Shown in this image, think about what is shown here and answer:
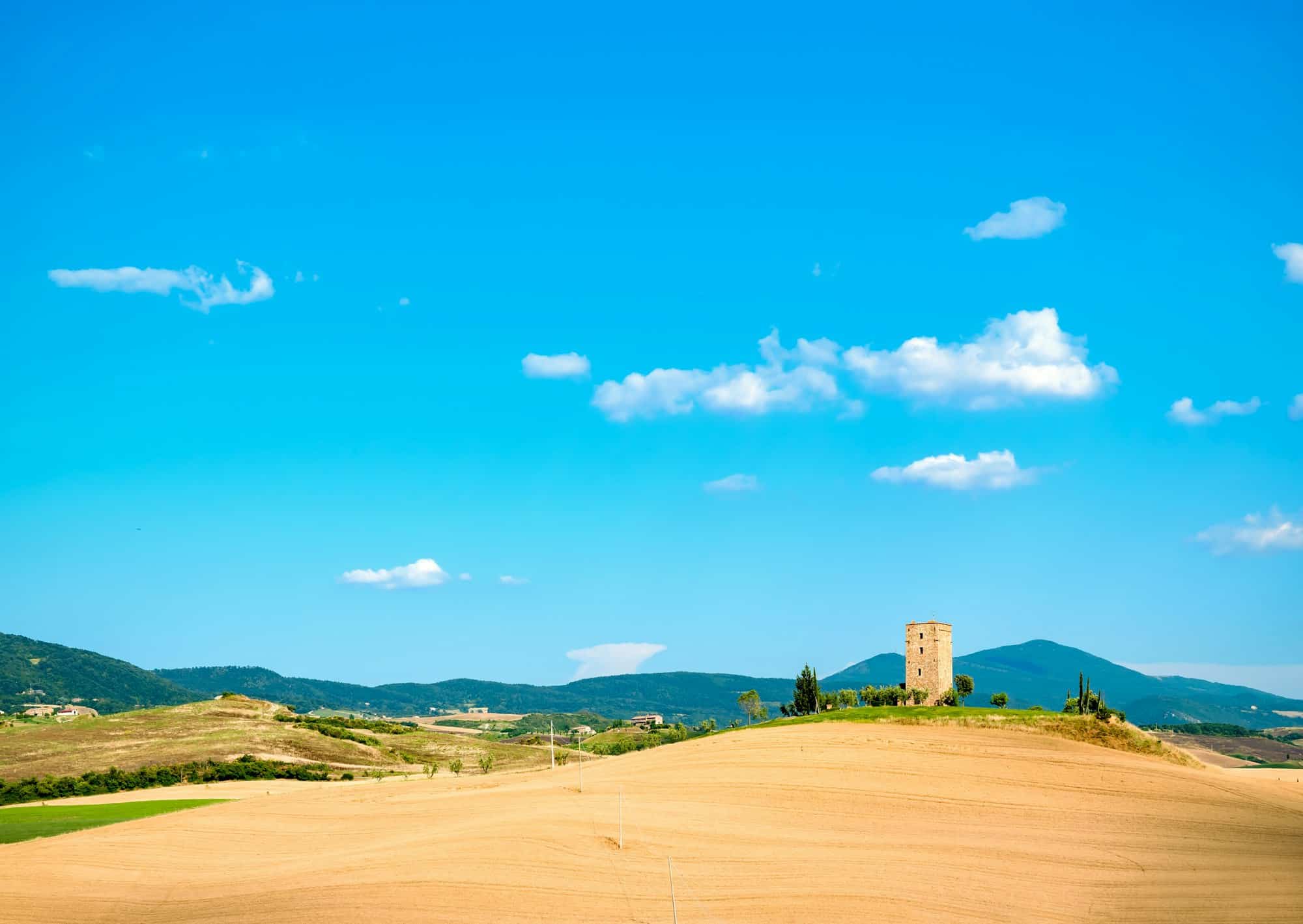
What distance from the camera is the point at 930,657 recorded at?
88625 mm

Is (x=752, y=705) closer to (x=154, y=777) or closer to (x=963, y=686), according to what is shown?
(x=963, y=686)

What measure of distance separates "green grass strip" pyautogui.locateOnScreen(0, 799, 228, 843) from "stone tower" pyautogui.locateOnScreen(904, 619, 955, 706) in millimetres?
56889

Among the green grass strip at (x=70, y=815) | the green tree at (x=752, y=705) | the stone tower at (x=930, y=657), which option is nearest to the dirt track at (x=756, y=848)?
the green grass strip at (x=70, y=815)

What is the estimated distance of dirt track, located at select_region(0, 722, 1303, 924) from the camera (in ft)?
130

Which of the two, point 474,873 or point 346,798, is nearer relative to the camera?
point 474,873

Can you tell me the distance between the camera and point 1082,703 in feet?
271

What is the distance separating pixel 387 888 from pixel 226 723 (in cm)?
8732

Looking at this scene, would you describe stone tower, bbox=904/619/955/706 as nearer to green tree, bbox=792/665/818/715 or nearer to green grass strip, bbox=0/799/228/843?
green tree, bbox=792/665/818/715

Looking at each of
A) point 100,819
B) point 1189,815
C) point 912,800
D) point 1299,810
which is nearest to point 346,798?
point 100,819

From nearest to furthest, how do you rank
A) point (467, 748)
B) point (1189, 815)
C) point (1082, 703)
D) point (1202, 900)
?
point (1202, 900) → point (1189, 815) → point (1082, 703) → point (467, 748)

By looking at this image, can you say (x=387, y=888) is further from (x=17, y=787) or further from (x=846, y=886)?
(x=17, y=787)

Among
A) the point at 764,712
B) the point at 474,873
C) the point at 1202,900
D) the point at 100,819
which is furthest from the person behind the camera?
the point at 764,712

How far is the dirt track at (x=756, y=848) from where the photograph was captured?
39.8 meters

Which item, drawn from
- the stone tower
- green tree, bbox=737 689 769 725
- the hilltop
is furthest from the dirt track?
green tree, bbox=737 689 769 725
